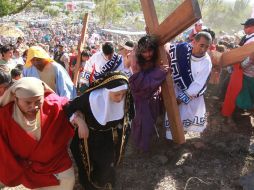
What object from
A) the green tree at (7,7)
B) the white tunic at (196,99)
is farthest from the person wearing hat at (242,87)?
the green tree at (7,7)

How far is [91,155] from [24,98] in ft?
3.66

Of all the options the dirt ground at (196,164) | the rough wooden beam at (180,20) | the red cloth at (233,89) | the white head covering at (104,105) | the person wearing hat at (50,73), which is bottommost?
the dirt ground at (196,164)

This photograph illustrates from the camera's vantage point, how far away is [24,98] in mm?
2941

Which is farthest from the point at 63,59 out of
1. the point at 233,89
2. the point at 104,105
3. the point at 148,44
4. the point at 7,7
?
the point at 7,7

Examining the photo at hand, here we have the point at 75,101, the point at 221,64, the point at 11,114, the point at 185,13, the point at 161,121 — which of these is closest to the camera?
the point at 11,114

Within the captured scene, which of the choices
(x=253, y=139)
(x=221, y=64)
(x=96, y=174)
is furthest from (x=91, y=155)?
(x=253, y=139)

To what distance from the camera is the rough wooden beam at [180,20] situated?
11.6ft

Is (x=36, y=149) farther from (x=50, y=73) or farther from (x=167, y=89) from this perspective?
(x=167, y=89)

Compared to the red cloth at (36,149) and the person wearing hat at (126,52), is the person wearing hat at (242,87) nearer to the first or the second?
→ the person wearing hat at (126,52)

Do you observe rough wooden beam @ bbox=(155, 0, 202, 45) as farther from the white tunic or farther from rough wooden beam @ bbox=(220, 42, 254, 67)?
rough wooden beam @ bbox=(220, 42, 254, 67)

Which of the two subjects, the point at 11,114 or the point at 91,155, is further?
the point at 91,155

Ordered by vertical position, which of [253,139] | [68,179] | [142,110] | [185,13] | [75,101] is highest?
[185,13]

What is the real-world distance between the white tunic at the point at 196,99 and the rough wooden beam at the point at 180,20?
0.70 metres

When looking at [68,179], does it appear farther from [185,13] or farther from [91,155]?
[185,13]
